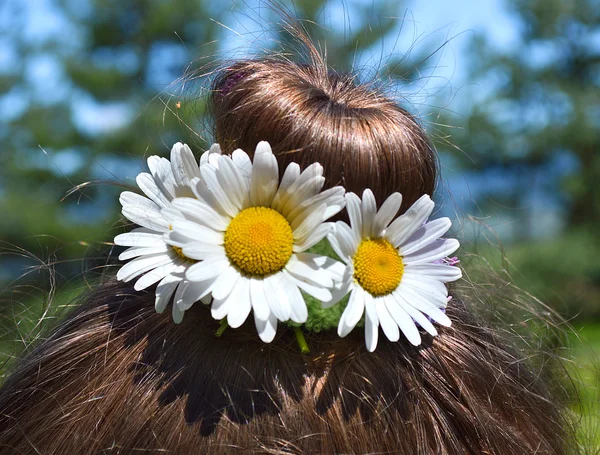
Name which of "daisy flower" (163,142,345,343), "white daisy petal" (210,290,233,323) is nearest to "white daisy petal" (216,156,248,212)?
"daisy flower" (163,142,345,343)

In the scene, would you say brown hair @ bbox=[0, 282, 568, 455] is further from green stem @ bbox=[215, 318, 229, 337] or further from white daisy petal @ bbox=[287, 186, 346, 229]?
white daisy petal @ bbox=[287, 186, 346, 229]

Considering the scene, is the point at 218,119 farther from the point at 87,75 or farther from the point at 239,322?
the point at 87,75

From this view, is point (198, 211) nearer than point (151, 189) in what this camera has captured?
Yes

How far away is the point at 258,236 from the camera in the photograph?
649 millimetres

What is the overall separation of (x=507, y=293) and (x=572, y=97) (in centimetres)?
945

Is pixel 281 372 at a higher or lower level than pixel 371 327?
lower

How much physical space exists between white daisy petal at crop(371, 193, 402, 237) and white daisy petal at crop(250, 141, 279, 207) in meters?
0.12

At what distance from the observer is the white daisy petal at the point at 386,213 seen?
669 millimetres

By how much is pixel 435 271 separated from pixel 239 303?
0.23m

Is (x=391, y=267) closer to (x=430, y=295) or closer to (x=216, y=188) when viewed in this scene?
(x=430, y=295)

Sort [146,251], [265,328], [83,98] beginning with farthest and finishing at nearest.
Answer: [83,98] → [146,251] → [265,328]

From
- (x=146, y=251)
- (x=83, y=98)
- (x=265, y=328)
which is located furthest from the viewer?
(x=83, y=98)

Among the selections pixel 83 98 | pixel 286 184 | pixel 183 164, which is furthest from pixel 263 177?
pixel 83 98

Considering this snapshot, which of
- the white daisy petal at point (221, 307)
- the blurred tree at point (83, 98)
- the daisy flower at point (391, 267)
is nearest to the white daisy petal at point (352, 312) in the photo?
the daisy flower at point (391, 267)
